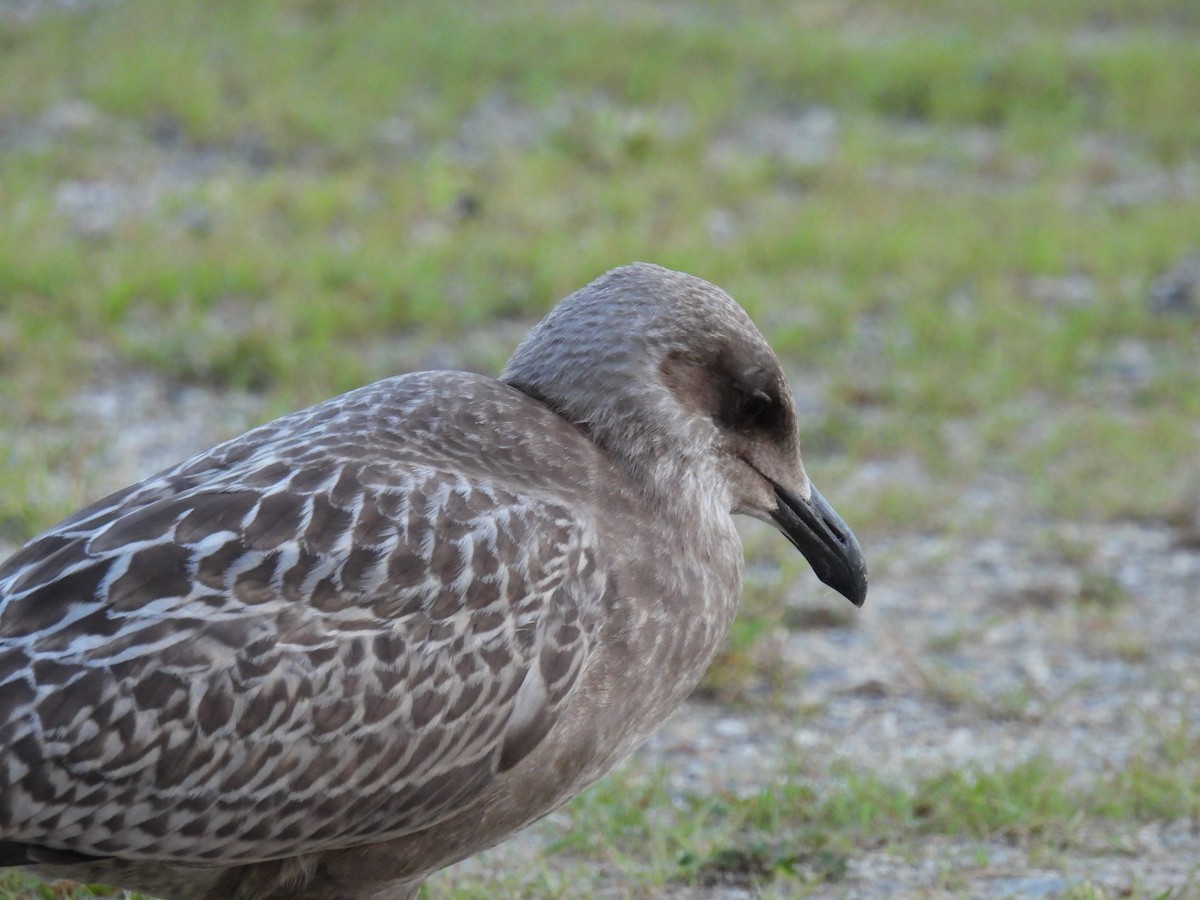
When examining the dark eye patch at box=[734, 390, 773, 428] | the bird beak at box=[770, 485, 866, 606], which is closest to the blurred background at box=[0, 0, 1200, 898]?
the bird beak at box=[770, 485, 866, 606]

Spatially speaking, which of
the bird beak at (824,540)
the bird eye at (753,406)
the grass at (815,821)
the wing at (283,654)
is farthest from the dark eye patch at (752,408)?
the grass at (815,821)

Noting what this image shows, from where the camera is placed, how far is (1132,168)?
442 inches

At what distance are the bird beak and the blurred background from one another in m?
0.72

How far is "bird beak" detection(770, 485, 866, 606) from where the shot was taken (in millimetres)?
4051

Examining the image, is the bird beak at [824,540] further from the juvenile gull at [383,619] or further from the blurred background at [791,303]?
the blurred background at [791,303]

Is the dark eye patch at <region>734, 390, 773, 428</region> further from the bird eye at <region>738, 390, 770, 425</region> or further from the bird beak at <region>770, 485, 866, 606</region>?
the bird beak at <region>770, 485, 866, 606</region>

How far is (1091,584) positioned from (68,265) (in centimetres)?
468

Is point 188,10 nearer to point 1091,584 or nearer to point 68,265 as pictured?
point 68,265

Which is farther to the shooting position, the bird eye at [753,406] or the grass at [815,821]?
the grass at [815,821]

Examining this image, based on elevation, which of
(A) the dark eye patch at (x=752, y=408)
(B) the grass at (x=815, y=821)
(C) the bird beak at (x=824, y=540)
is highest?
(A) the dark eye patch at (x=752, y=408)

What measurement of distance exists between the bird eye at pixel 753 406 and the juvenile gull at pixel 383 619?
0.02m

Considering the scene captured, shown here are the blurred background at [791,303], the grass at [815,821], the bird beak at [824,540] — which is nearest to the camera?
the bird beak at [824,540]

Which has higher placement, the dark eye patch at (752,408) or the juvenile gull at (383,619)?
the dark eye patch at (752,408)

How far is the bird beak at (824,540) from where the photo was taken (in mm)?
4051
